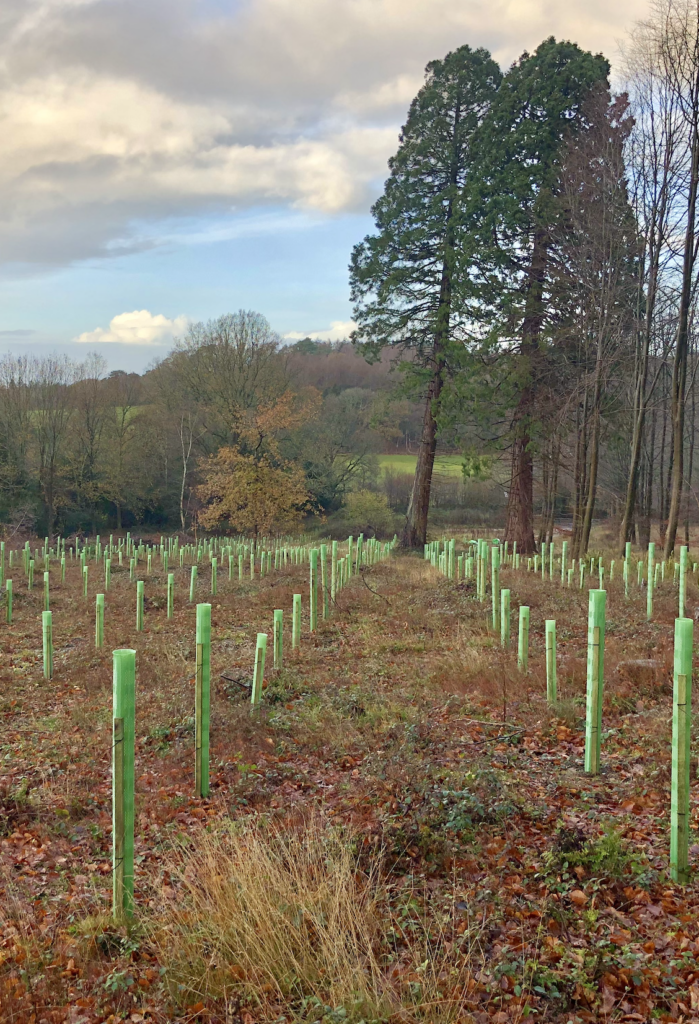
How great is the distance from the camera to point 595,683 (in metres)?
5.35

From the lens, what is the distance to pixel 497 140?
22.9 metres

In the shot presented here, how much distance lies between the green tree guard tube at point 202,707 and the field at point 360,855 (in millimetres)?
181

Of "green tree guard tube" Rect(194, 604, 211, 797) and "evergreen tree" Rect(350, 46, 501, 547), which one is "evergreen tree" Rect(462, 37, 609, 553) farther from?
"green tree guard tube" Rect(194, 604, 211, 797)

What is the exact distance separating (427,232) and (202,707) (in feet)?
79.2

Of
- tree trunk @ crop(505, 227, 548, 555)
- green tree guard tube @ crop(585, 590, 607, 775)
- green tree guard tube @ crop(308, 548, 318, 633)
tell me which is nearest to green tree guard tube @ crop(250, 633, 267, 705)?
green tree guard tube @ crop(585, 590, 607, 775)

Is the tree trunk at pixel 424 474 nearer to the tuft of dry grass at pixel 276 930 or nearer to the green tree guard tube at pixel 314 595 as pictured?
the green tree guard tube at pixel 314 595

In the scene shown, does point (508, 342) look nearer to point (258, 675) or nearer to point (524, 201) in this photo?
point (524, 201)

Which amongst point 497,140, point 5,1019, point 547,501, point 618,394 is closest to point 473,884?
point 5,1019

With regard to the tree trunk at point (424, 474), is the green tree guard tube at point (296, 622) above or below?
below

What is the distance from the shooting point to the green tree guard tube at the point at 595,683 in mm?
5312

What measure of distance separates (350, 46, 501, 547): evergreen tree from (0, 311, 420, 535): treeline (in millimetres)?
10421

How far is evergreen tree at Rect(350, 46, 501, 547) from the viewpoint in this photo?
25547mm

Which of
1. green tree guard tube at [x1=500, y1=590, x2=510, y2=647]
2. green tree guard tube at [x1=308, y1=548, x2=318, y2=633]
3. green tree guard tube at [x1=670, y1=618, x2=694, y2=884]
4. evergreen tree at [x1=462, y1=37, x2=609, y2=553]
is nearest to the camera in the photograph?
green tree guard tube at [x1=670, y1=618, x2=694, y2=884]

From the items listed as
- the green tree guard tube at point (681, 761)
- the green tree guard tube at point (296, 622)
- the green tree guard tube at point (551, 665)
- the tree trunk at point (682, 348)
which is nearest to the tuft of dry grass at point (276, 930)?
the green tree guard tube at point (681, 761)
